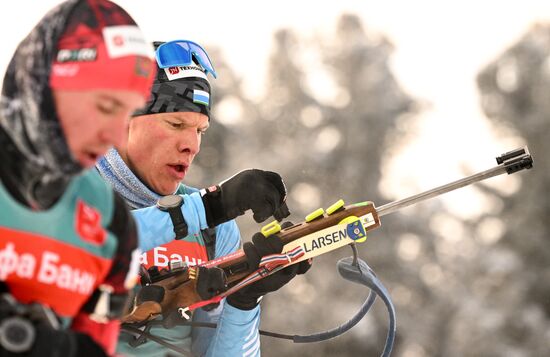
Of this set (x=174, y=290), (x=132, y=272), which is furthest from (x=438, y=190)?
(x=132, y=272)

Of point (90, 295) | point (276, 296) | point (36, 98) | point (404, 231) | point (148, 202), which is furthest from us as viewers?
point (404, 231)

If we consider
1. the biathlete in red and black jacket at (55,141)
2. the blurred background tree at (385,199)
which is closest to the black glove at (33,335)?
the biathlete in red and black jacket at (55,141)

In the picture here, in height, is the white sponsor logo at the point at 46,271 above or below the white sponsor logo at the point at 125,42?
below

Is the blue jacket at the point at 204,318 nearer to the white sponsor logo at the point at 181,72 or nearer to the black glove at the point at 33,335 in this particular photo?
the white sponsor logo at the point at 181,72

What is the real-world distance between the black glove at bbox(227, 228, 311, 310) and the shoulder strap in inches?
6.5

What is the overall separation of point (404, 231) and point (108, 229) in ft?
44.7

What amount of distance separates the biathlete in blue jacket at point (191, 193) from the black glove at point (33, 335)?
121cm

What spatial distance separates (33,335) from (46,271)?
20cm

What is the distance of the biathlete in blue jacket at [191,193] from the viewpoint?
346 cm

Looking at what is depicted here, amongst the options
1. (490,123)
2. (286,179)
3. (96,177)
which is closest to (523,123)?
(490,123)

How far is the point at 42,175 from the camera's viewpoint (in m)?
2.25

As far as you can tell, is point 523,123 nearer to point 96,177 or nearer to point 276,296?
point 276,296

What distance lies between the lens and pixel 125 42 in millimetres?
2260

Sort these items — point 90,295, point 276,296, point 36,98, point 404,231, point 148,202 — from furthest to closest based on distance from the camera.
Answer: point 404,231 < point 276,296 < point 148,202 < point 90,295 < point 36,98
